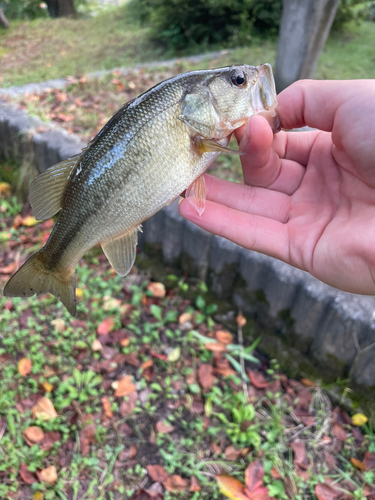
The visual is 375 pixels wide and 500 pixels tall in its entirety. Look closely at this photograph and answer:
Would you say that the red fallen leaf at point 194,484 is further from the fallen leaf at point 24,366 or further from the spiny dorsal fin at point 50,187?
the spiny dorsal fin at point 50,187

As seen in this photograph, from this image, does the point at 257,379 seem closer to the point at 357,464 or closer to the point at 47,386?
the point at 357,464

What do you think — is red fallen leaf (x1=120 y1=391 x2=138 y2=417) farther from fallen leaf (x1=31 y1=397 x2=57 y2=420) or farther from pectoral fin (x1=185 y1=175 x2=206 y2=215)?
pectoral fin (x1=185 y1=175 x2=206 y2=215)

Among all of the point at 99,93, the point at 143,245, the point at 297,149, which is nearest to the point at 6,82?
the point at 99,93

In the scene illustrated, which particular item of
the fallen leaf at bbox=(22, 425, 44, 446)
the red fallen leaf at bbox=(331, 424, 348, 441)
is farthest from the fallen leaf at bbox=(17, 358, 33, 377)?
the red fallen leaf at bbox=(331, 424, 348, 441)

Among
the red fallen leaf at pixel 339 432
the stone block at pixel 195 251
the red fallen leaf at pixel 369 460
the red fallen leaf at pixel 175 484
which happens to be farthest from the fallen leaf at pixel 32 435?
the red fallen leaf at pixel 369 460

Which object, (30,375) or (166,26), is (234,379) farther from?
(166,26)

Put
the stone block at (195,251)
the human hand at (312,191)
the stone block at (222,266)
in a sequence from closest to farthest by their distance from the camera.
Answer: the human hand at (312,191) < the stone block at (222,266) < the stone block at (195,251)
